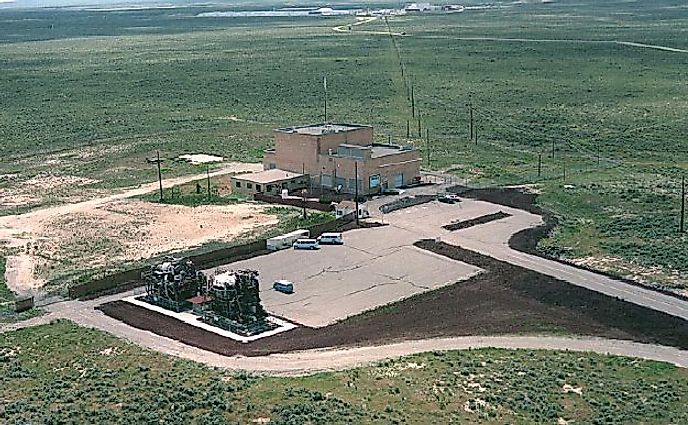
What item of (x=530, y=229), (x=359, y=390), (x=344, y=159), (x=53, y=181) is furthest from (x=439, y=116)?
(x=359, y=390)

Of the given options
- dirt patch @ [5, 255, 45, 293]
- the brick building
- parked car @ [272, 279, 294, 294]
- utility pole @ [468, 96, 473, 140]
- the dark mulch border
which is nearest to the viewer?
parked car @ [272, 279, 294, 294]

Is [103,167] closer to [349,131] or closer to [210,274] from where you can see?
[349,131]

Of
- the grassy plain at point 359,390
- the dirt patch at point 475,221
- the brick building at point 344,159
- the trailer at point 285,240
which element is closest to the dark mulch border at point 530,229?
the dirt patch at point 475,221

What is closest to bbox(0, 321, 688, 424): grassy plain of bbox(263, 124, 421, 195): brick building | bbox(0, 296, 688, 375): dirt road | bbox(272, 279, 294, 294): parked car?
bbox(0, 296, 688, 375): dirt road

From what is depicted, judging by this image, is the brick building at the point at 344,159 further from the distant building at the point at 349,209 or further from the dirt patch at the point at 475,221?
the dirt patch at the point at 475,221

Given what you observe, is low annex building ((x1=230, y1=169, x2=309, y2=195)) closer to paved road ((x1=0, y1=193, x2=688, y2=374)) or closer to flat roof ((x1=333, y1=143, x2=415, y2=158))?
flat roof ((x1=333, y1=143, x2=415, y2=158))

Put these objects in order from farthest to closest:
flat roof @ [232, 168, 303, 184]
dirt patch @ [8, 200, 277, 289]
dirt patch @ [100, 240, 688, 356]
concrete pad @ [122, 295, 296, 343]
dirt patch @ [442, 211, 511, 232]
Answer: flat roof @ [232, 168, 303, 184] < dirt patch @ [442, 211, 511, 232] < dirt patch @ [8, 200, 277, 289] < concrete pad @ [122, 295, 296, 343] < dirt patch @ [100, 240, 688, 356]

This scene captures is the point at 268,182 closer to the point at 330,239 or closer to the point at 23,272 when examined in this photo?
the point at 330,239
